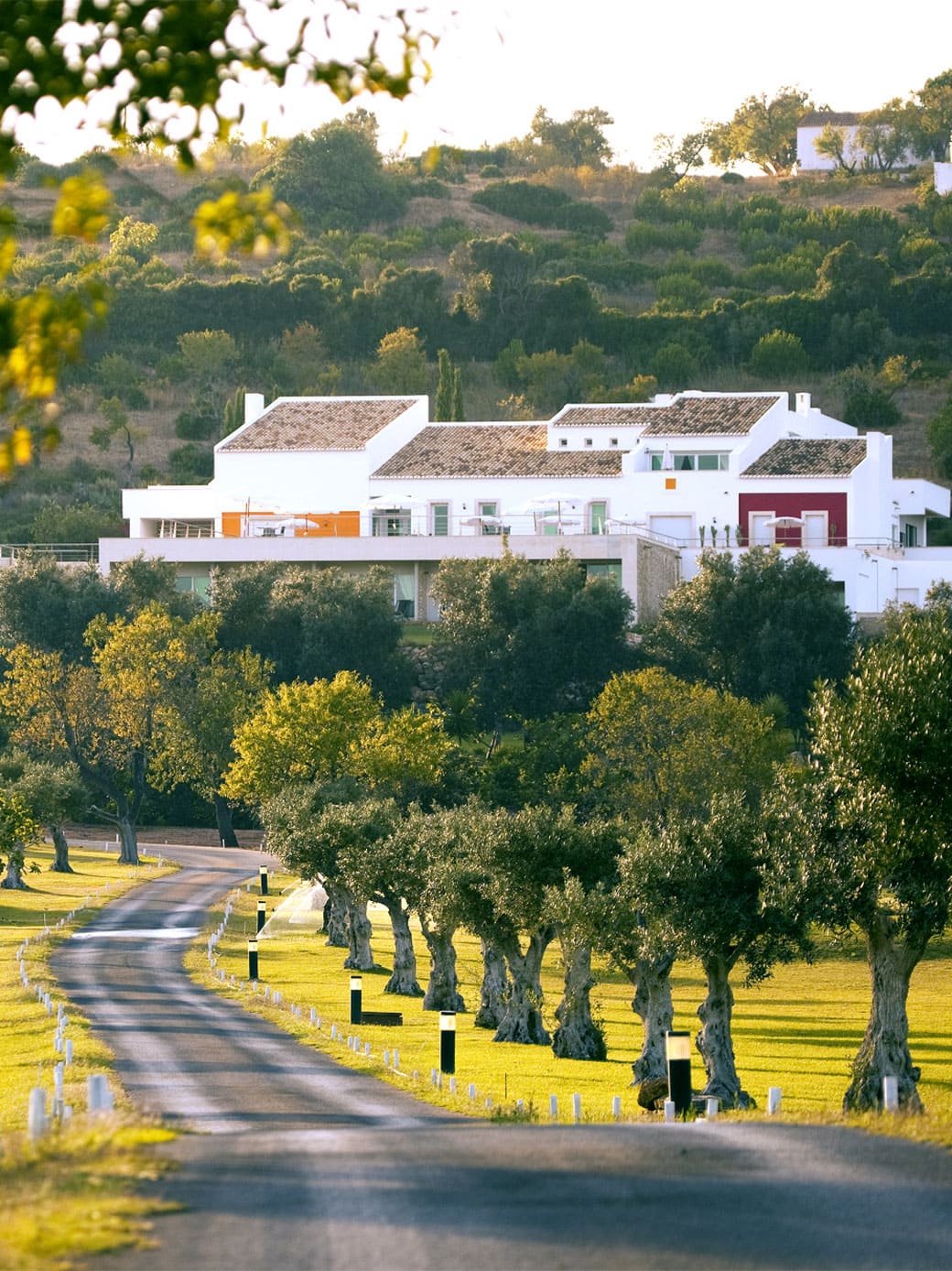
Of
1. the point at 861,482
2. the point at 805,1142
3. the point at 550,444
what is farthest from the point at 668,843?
the point at 550,444

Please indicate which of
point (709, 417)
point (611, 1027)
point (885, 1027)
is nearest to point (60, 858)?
point (611, 1027)

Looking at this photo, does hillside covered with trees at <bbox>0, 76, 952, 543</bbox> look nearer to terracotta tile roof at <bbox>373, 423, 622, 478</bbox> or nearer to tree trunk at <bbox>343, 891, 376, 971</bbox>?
terracotta tile roof at <bbox>373, 423, 622, 478</bbox>

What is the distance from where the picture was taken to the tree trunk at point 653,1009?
39.7 meters

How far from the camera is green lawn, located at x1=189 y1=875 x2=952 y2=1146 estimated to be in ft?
117

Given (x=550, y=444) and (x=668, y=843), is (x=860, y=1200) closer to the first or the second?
(x=668, y=843)

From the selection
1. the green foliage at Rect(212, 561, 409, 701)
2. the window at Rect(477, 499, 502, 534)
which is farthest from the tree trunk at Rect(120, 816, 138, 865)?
the window at Rect(477, 499, 502, 534)

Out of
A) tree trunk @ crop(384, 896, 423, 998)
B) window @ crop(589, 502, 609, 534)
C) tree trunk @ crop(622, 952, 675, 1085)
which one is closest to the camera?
tree trunk @ crop(622, 952, 675, 1085)

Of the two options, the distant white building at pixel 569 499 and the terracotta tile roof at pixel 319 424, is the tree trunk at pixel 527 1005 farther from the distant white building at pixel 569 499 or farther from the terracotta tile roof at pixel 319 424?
the terracotta tile roof at pixel 319 424

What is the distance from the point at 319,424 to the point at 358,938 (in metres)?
59.4

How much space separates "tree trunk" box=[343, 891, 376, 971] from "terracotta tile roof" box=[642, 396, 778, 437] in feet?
165

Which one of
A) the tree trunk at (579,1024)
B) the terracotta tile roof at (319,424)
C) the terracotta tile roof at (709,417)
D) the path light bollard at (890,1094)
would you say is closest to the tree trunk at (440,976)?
the tree trunk at (579,1024)

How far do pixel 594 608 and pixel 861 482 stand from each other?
1861cm

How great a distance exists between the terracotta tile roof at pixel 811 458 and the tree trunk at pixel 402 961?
2039 inches

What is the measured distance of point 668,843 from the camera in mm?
42188
